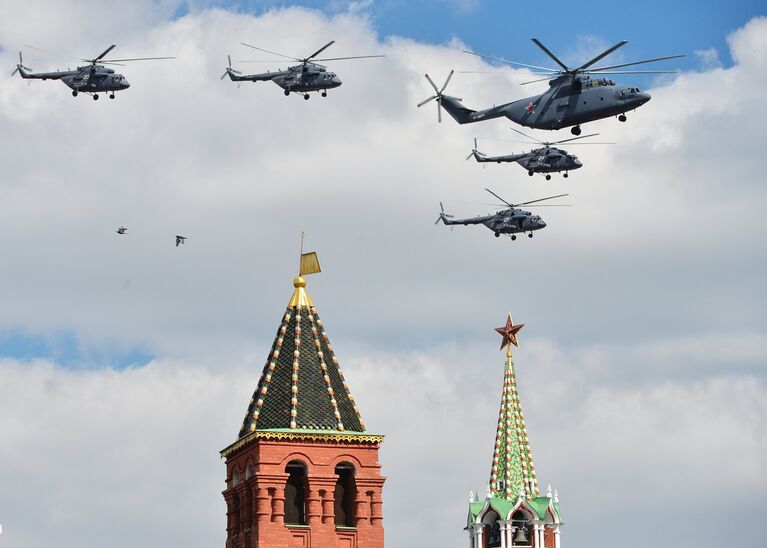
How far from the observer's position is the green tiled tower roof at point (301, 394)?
100 meters

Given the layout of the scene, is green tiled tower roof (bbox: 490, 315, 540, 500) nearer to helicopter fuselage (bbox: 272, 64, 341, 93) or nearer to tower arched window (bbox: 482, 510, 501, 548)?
tower arched window (bbox: 482, 510, 501, 548)

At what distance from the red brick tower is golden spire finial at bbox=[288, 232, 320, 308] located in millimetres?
2481

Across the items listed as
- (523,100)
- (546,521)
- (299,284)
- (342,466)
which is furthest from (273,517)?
(546,521)

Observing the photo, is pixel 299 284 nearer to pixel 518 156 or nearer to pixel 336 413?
pixel 336 413

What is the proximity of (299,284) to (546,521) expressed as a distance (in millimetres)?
43618

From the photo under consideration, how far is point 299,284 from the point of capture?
4136 inches

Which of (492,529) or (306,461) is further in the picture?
(492,529)

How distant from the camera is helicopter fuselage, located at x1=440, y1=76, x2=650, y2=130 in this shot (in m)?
114

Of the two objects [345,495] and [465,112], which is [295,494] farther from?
[465,112]

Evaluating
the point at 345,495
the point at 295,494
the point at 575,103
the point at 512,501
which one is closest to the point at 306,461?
the point at 295,494

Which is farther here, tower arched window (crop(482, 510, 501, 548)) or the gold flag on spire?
tower arched window (crop(482, 510, 501, 548))

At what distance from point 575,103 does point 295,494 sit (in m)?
26.7

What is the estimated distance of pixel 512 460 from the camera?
145875 mm

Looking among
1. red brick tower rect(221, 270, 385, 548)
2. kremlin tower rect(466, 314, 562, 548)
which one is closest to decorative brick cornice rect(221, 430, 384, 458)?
red brick tower rect(221, 270, 385, 548)
